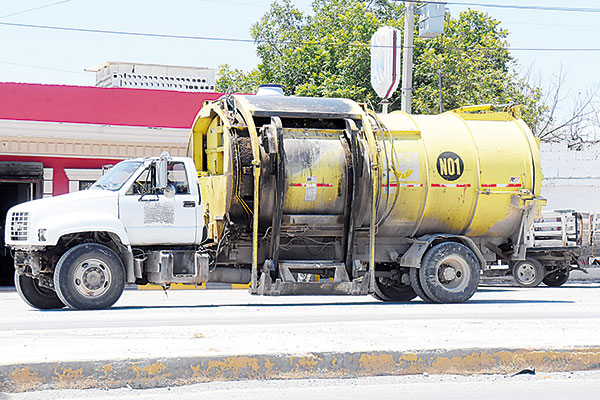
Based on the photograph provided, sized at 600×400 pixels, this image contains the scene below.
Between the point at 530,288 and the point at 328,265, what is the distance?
899 centimetres

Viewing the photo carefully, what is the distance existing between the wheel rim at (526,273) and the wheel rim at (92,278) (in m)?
11.8

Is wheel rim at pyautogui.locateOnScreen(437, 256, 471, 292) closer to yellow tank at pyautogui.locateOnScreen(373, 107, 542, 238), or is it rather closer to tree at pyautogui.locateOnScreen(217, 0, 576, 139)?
yellow tank at pyautogui.locateOnScreen(373, 107, 542, 238)

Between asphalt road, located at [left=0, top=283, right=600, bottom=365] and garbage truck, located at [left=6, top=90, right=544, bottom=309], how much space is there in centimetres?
57

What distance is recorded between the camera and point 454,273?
50.3 feet

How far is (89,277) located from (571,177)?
20481mm

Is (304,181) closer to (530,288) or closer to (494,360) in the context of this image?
(494,360)

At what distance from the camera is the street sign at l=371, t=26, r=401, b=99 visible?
26.2 meters

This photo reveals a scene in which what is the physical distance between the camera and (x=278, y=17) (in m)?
51.0

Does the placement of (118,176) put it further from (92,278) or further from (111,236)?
(92,278)

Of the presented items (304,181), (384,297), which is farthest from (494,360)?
(384,297)

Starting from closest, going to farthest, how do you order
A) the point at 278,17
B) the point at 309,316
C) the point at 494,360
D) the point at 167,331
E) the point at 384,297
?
the point at 494,360 → the point at 167,331 → the point at 309,316 → the point at 384,297 → the point at 278,17

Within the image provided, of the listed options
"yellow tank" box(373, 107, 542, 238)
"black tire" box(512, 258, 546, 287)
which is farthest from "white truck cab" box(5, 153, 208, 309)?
"black tire" box(512, 258, 546, 287)

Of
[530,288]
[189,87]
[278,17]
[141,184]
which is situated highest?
[278,17]

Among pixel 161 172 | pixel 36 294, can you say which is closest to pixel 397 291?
pixel 161 172
